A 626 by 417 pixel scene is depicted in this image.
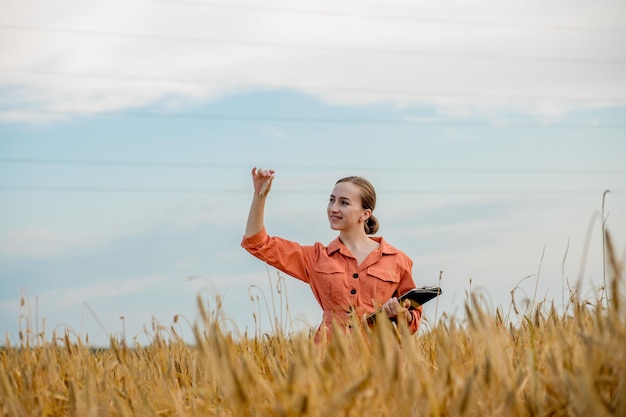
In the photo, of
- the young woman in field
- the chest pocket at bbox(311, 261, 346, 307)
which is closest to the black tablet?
the young woman in field

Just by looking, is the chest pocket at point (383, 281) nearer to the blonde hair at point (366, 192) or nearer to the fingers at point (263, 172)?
the blonde hair at point (366, 192)

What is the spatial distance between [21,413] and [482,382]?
73.8 inches

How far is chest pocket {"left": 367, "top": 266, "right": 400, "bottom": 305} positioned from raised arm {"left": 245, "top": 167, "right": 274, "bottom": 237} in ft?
2.51

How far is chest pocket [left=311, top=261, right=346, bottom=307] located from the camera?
518 centimetres

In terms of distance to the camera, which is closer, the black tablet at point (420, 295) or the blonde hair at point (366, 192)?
the black tablet at point (420, 295)

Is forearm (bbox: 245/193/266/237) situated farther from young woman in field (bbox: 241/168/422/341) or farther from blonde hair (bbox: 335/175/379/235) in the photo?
blonde hair (bbox: 335/175/379/235)

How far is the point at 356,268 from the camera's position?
5242 mm

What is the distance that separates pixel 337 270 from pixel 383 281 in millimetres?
302

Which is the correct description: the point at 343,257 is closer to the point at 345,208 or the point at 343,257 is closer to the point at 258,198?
the point at 345,208

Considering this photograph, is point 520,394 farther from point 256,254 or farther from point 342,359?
point 256,254

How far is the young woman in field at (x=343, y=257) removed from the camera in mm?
5109

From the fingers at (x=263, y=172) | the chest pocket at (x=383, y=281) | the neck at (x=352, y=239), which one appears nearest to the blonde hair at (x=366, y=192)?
the neck at (x=352, y=239)

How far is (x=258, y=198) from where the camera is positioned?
16.6 ft

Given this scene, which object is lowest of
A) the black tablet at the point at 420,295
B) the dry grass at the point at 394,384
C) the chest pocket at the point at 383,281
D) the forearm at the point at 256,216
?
the dry grass at the point at 394,384
